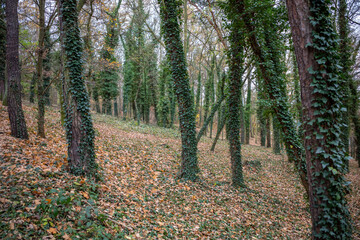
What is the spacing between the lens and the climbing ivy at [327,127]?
333cm

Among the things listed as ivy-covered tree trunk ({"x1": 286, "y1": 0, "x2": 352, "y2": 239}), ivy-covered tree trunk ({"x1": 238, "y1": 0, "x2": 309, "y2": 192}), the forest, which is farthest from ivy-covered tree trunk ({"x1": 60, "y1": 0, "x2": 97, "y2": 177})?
ivy-covered tree trunk ({"x1": 286, "y1": 0, "x2": 352, "y2": 239})

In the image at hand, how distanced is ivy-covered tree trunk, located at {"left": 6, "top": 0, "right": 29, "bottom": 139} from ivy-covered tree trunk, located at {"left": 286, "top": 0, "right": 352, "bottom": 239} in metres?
8.67

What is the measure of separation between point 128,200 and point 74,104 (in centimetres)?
299

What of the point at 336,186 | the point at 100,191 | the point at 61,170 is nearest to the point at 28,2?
the point at 61,170

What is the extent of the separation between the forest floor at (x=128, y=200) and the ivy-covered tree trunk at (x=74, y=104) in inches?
17.6

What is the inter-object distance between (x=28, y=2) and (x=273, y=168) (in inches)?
663

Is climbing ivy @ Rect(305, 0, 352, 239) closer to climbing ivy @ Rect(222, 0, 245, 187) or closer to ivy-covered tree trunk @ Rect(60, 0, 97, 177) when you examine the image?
climbing ivy @ Rect(222, 0, 245, 187)

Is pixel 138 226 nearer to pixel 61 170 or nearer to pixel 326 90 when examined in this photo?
pixel 61 170

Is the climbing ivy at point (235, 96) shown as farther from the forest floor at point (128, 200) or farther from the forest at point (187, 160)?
the forest floor at point (128, 200)

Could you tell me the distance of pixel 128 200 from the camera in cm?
521

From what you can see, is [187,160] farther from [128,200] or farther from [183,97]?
[128,200]

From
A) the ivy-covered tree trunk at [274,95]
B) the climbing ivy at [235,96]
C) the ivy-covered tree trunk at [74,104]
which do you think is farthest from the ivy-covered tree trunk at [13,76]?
the ivy-covered tree trunk at [274,95]

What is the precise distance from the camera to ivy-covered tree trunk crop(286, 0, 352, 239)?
3.33m

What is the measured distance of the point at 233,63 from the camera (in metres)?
7.94
